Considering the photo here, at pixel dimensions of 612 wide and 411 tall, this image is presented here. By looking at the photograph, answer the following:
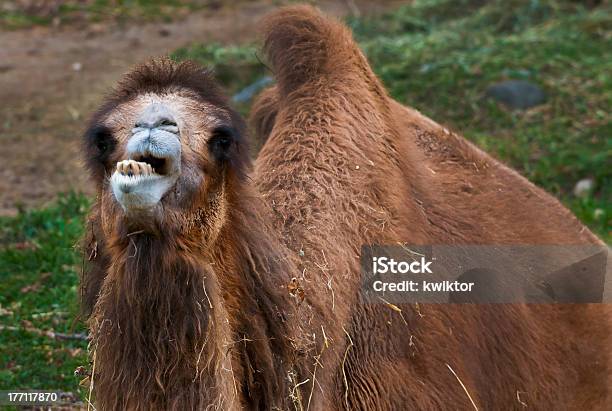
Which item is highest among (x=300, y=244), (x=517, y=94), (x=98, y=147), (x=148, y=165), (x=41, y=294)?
(x=148, y=165)

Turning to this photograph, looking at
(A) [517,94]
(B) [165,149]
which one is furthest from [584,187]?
(B) [165,149]

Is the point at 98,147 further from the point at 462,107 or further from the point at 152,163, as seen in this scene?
the point at 462,107

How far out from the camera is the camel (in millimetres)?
3387

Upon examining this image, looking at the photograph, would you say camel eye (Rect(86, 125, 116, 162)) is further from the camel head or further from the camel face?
the camel face

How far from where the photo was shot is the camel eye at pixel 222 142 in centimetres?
354

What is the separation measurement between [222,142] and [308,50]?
1.54 meters

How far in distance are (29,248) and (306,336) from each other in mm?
4204

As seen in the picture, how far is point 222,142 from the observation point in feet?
11.7

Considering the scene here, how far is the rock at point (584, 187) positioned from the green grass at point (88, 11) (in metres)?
7.59

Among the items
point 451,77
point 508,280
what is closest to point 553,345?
point 508,280

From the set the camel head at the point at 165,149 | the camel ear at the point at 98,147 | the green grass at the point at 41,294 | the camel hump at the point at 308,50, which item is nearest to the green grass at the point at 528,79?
the green grass at the point at 41,294

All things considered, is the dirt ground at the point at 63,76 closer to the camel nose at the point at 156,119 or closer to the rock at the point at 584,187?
the rock at the point at 584,187

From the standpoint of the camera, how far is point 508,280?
4906 millimetres

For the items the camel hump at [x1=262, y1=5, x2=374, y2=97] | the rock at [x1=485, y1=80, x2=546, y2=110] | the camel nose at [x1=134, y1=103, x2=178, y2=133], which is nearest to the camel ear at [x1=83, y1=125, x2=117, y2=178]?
the camel nose at [x1=134, y1=103, x2=178, y2=133]
